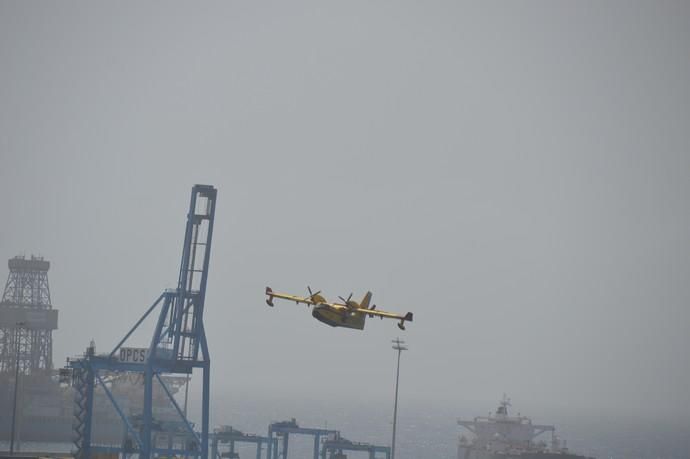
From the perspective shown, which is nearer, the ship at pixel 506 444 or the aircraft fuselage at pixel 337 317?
the aircraft fuselage at pixel 337 317

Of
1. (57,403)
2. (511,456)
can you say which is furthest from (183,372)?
(57,403)

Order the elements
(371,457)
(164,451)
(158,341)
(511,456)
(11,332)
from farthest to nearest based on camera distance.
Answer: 1. (11,332)
2. (511,456)
3. (371,457)
4. (164,451)
5. (158,341)

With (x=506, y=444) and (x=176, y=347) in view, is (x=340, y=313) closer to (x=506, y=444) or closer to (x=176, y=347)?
(x=176, y=347)

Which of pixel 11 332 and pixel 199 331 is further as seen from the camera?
pixel 11 332

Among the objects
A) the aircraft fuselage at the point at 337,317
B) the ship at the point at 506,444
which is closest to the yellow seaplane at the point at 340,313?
the aircraft fuselage at the point at 337,317

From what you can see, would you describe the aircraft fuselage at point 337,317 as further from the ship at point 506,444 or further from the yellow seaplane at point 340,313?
the ship at point 506,444

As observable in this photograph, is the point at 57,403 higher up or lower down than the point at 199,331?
lower down

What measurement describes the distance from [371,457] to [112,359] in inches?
1322

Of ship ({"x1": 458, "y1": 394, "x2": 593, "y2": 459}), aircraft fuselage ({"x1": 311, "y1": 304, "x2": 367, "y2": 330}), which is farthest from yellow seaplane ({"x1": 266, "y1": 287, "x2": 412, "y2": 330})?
ship ({"x1": 458, "y1": 394, "x2": 593, "y2": 459})

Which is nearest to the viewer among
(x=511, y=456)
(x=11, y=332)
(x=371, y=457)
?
(x=371, y=457)

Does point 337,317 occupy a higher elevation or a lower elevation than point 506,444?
higher

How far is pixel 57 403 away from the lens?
200 m

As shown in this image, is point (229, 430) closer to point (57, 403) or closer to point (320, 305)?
point (320, 305)

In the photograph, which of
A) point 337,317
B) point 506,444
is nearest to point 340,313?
point 337,317
